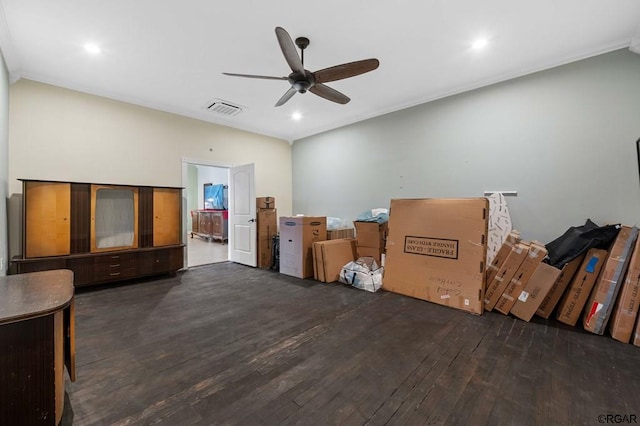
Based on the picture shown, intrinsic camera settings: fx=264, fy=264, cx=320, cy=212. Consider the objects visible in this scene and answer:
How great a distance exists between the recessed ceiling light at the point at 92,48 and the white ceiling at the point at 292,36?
0.06 metres

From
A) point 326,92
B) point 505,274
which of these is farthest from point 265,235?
point 505,274

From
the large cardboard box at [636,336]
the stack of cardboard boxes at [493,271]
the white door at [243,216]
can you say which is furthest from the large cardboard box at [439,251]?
the white door at [243,216]

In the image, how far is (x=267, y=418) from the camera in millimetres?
1435

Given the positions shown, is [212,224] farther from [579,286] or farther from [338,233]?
[579,286]

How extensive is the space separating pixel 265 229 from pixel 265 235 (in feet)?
0.38

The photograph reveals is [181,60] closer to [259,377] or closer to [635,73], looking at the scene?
[259,377]

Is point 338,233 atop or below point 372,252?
atop

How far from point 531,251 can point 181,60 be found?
4.46m

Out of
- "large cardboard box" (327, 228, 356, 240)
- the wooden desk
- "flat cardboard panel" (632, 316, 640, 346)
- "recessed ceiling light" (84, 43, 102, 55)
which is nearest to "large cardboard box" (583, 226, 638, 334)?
"flat cardboard panel" (632, 316, 640, 346)

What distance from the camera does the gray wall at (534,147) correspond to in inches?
113

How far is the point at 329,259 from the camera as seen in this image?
4.04 meters

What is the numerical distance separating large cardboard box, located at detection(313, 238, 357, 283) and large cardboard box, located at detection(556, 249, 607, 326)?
2597mm

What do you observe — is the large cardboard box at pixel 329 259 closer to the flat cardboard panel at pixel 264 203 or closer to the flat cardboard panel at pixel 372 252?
the flat cardboard panel at pixel 372 252

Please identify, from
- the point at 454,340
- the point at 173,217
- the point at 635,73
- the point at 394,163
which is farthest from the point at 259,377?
the point at 635,73
